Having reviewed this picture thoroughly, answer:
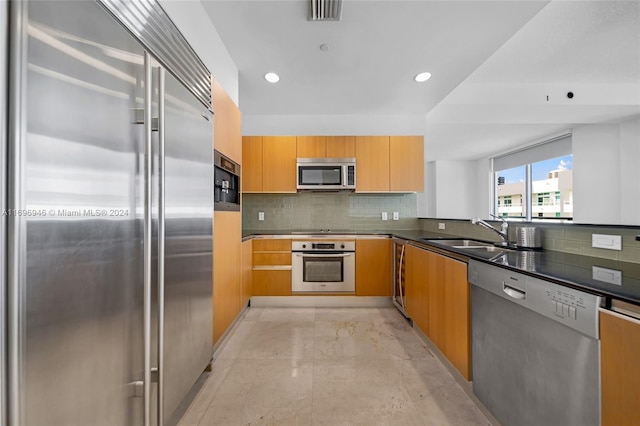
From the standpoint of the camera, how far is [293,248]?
3186 millimetres

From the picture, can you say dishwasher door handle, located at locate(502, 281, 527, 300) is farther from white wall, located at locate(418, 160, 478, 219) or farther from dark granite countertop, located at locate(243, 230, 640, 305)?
white wall, located at locate(418, 160, 478, 219)

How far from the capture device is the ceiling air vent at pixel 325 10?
1705 mm

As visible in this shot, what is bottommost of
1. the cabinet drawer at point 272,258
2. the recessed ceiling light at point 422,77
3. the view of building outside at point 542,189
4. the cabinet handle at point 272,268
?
the cabinet handle at point 272,268

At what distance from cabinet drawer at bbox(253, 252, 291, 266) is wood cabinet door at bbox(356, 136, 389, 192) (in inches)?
51.5

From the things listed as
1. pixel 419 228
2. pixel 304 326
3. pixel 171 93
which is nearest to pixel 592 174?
pixel 419 228

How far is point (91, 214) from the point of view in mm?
791

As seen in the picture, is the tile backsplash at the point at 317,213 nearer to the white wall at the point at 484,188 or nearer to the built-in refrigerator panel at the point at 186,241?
the built-in refrigerator panel at the point at 186,241

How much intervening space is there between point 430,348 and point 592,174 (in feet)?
13.7

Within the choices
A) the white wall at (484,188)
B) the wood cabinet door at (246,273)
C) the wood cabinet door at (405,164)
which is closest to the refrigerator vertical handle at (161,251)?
the wood cabinet door at (246,273)

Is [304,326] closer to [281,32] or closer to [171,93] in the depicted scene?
[171,93]

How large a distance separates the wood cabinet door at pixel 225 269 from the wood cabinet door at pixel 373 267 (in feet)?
4.75

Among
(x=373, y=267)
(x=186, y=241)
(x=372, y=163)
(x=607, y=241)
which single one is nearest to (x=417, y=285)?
(x=373, y=267)

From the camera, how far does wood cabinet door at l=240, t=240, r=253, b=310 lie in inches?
108

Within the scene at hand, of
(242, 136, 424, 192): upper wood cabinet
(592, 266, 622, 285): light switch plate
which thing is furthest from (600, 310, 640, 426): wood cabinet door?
(242, 136, 424, 192): upper wood cabinet
